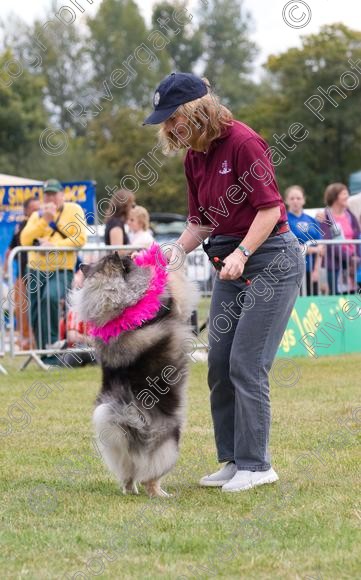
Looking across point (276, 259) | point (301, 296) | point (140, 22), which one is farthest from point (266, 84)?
point (276, 259)

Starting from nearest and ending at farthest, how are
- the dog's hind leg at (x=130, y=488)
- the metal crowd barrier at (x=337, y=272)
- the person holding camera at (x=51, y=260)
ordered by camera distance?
the dog's hind leg at (x=130, y=488), the person holding camera at (x=51, y=260), the metal crowd barrier at (x=337, y=272)

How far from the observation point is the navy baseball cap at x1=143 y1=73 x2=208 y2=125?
4.80 meters

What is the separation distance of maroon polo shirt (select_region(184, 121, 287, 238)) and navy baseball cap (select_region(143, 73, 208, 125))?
0.29 m

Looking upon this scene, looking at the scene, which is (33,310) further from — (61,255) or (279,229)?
(279,229)

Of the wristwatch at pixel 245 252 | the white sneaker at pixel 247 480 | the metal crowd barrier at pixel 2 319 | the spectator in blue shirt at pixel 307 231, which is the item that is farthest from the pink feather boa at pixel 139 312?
the spectator in blue shirt at pixel 307 231

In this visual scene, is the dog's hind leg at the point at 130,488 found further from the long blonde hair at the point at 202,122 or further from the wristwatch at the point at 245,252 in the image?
the long blonde hair at the point at 202,122

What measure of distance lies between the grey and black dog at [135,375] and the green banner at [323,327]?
23.9 feet

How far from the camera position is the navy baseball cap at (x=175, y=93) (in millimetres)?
4805

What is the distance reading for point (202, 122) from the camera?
4.85 meters

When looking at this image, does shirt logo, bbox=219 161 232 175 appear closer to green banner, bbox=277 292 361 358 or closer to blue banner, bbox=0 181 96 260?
green banner, bbox=277 292 361 358

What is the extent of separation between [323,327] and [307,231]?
1.37m

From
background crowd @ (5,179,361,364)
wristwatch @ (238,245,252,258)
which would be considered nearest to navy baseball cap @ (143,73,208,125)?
wristwatch @ (238,245,252,258)

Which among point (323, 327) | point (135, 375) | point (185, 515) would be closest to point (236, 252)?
point (135, 375)

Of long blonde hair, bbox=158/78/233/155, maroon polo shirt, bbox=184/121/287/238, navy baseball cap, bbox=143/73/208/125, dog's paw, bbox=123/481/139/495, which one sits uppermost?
navy baseball cap, bbox=143/73/208/125
